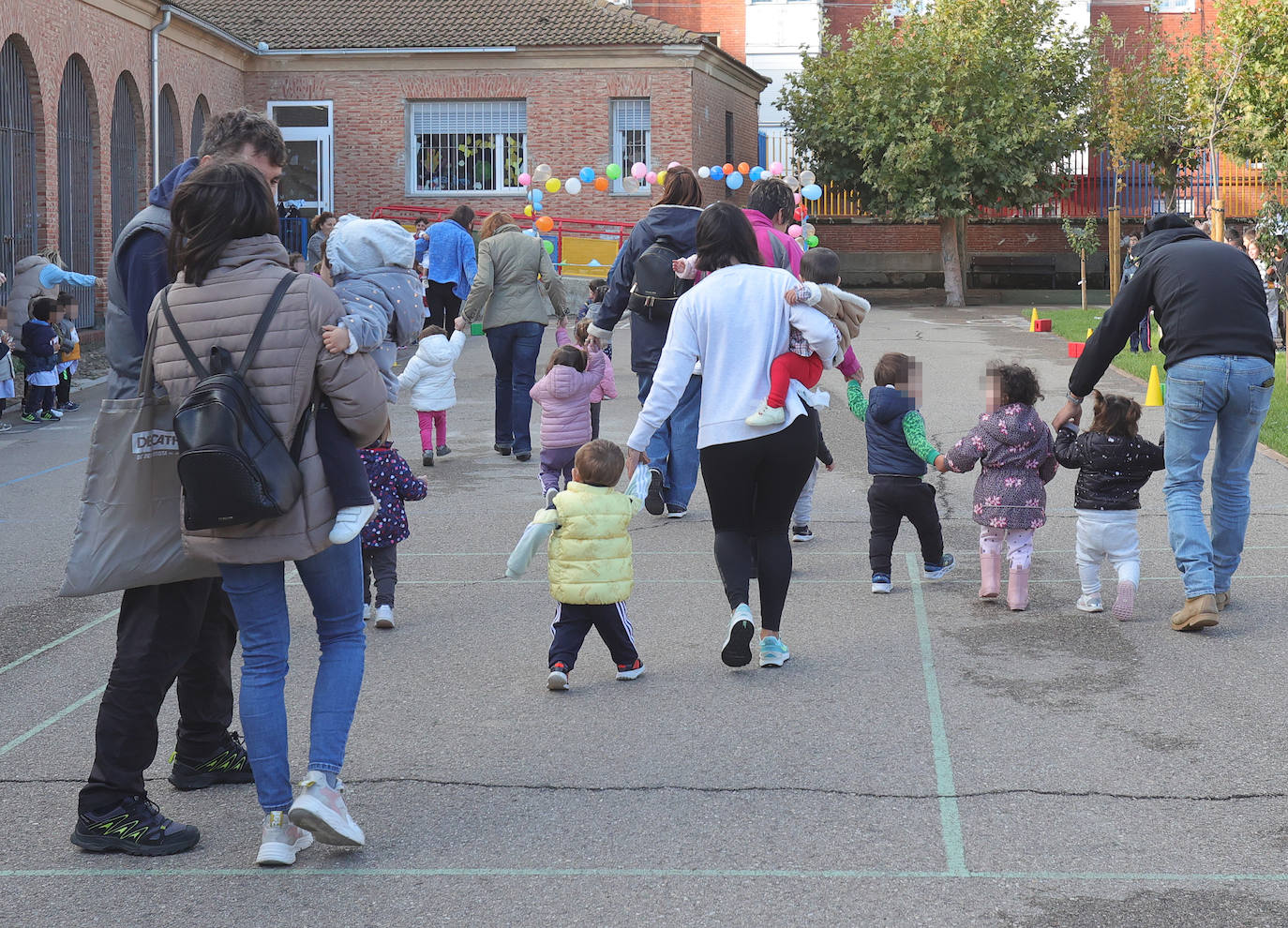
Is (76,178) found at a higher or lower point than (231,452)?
higher

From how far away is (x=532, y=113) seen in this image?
34.4 metres

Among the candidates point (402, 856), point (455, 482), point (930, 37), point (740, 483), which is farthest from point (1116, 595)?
point (930, 37)

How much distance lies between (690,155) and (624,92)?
2029mm

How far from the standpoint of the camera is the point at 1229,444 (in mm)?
6926

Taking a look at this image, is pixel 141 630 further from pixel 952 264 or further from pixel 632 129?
pixel 952 264

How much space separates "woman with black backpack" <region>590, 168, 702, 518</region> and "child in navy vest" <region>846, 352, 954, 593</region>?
1.44 meters

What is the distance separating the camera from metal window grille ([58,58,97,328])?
23.6 meters

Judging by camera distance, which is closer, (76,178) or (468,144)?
(76,178)

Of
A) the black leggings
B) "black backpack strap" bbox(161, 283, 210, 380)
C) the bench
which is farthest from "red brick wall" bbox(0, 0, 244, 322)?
the bench

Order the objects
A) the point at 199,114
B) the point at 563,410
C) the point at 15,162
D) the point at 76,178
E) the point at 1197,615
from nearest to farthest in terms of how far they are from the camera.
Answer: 1. the point at 1197,615
2. the point at 563,410
3. the point at 15,162
4. the point at 76,178
5. the point at 199,114

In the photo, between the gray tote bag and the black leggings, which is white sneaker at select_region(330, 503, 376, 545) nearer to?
the gray tote bag

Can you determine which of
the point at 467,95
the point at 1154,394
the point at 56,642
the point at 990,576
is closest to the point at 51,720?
the point at 56,642

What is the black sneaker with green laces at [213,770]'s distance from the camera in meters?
4.91

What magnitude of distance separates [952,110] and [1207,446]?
2828 cm
